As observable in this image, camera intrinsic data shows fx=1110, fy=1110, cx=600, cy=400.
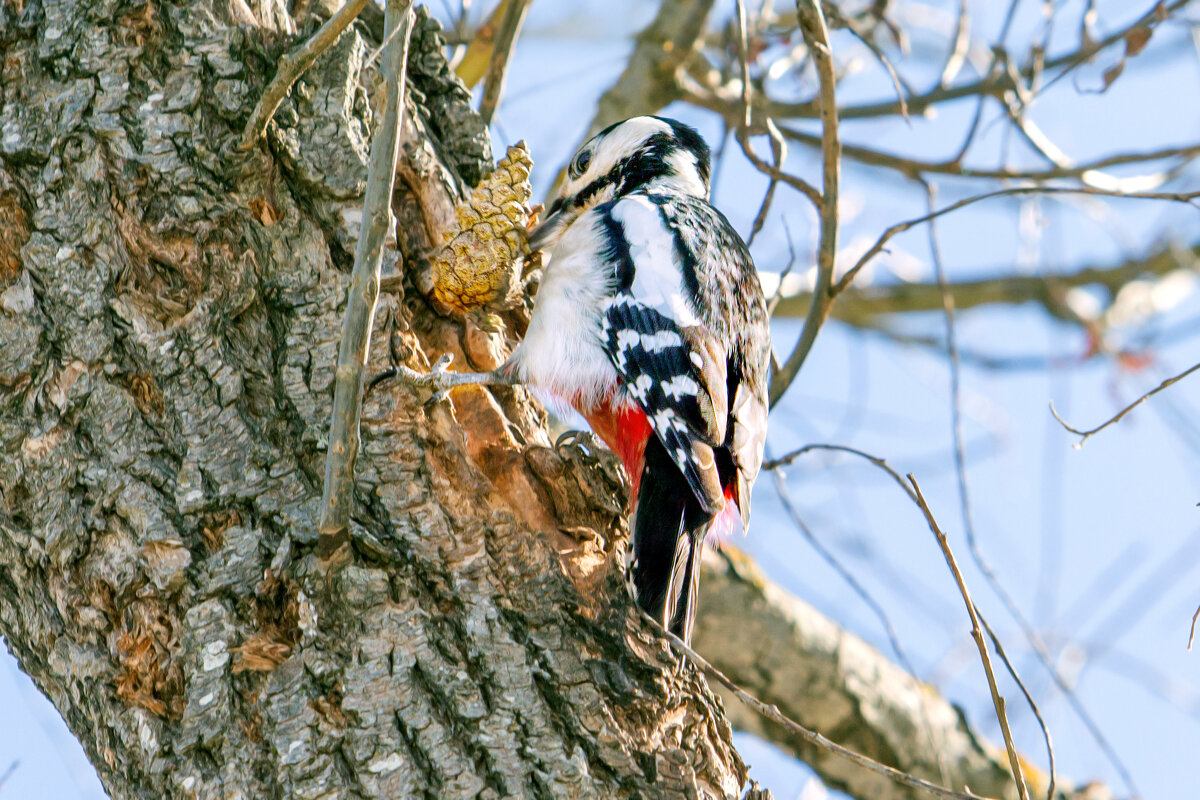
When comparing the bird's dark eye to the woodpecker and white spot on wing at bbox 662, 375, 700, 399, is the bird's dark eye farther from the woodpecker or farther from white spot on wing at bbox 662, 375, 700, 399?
white spot on wing at bbox 662, 375, 700, 399

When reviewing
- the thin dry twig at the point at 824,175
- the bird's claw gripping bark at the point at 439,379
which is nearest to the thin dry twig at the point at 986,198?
the thin dry twig at the point at 824,175

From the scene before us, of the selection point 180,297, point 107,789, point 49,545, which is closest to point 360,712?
point 107,789

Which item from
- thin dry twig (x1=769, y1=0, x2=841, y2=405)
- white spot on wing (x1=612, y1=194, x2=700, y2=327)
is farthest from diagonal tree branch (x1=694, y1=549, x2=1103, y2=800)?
white spot on wing (x1=612, y1=194, x2=700, y2=327)

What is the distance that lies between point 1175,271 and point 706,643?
3.59m

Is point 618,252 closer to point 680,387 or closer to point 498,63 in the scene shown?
point 680,387

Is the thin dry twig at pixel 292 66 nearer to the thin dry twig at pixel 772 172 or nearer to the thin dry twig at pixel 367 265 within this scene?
the thin dry twig at pixel 367 265

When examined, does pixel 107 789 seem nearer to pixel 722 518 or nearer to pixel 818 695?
pixel 722 518

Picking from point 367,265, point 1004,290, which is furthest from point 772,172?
point 1004,290

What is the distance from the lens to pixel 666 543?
79.2 inches

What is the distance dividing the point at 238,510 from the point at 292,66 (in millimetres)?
661

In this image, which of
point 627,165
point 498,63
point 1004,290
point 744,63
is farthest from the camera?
point 1004,290

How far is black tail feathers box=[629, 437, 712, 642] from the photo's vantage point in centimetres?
195

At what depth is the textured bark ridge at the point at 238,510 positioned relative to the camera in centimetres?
159

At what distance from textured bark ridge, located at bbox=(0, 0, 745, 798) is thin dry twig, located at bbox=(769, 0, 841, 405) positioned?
747mm
